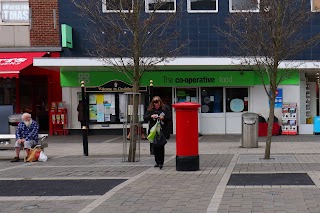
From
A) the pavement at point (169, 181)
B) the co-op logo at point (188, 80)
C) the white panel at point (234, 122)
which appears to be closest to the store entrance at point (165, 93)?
the co-op logo at point (188, 80)

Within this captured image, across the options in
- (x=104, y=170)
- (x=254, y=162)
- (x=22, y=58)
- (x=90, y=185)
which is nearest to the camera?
(x=90, y=185)

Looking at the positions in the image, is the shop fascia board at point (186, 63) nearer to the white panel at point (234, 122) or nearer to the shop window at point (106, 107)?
the shop window at point (106, 107)

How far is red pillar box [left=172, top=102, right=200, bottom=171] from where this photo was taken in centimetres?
939

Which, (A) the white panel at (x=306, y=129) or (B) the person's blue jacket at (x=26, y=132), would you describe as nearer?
(B) the person's blue jacket at (x=26, y=132)

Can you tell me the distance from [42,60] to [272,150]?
9.46 metres

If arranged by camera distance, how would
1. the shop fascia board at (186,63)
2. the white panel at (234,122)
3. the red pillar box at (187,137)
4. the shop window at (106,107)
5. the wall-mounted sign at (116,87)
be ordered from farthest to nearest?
the shop window at (106,107)
the white panel at (234,122)
the wall-mounted sign at (116,87)
the shop fascia board at (186,63)
the red pillar box at (187,137)

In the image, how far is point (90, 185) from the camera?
8188mm

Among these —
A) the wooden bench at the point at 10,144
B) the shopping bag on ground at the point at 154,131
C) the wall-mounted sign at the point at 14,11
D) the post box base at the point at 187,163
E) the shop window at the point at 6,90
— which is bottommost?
the post box base at the point at 187,163

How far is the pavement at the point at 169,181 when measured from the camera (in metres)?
6.43

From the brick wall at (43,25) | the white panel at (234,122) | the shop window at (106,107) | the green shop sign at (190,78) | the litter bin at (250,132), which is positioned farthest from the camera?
the brick wall at (43,25)

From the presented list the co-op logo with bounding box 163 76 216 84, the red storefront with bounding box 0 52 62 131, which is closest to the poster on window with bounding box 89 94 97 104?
the red storefront with bounding box 0 52 62 131

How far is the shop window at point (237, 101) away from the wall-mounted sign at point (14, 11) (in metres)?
9.40

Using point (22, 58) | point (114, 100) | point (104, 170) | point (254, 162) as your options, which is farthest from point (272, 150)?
point (22, 58)

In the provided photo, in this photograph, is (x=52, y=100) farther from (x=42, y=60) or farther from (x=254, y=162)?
(x=254, y=162)
